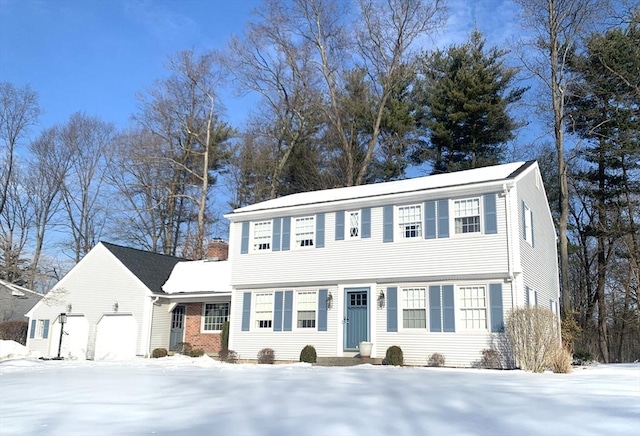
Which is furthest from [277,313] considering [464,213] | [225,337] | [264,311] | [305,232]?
[464,213]

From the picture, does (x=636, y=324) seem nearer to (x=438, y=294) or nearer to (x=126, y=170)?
(x=438, y=294)

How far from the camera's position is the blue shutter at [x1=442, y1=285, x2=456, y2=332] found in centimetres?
1609

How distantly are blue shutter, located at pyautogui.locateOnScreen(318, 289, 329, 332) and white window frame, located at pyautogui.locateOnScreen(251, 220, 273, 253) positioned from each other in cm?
265

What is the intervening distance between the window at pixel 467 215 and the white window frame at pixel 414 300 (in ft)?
6.81

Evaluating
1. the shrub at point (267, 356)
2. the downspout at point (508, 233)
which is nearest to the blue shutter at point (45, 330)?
the shrub at point (267, 356)

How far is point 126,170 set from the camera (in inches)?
1367

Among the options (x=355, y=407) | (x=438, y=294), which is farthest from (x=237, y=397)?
(x=438, y=294)

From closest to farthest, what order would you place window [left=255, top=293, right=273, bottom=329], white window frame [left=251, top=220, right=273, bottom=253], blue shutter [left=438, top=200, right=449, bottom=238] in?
blue shutter [left=438, top=200, right=449, bottom=238], window [left=255, top=293, right=273, bottom=329], white window frame [left=251, top=220, right=273, bottom=253]

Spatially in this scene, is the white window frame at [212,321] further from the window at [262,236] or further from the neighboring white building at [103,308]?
the window at [262,236]

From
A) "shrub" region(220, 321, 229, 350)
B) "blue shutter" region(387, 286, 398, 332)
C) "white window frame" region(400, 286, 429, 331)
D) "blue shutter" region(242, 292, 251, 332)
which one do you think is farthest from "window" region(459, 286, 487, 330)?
"shrub" region(220, 321, 229, 350)

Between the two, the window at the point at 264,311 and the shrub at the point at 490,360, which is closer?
the shrub at the point at 490,360

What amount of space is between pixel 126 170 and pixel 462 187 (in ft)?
79.7

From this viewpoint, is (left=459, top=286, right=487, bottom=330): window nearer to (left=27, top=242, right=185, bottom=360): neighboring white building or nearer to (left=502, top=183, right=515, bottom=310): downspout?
(left=502, top=183, right=515, bottom=310): downspout

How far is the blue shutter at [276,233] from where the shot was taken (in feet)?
64.6
